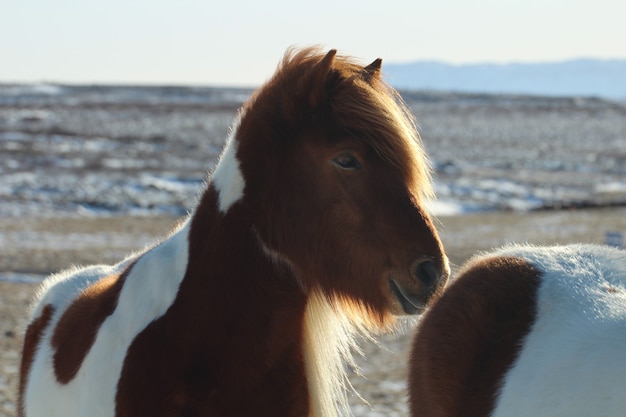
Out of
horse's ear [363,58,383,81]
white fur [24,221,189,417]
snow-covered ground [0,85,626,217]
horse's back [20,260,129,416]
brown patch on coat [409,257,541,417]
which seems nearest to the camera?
brown patch on coat [409,257,541,417]

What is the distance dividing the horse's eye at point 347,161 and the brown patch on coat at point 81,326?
1029mm

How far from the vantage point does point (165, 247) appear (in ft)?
11.7

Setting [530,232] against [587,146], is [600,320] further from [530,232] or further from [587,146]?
[587,146]

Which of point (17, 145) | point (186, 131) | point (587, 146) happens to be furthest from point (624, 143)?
point (17, 145)

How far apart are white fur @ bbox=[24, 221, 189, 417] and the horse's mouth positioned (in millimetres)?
828

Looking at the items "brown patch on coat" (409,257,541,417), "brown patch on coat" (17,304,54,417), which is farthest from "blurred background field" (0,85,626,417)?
"brown patch on coat" (17,304,54,417)

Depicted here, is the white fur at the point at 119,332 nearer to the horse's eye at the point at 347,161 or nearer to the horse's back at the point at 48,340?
the horse's back at the point at 48,340

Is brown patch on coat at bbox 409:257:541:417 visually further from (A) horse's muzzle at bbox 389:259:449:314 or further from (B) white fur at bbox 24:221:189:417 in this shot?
(B) white fur at bbox 24:221:189:417

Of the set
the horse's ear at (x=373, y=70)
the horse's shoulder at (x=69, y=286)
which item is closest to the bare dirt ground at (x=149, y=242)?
the horse's shoulder at (x=69, y=286)

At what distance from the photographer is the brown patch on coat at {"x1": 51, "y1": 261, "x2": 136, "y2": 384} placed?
3537 millimetres

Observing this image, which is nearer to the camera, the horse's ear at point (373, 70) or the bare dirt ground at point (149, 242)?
the horse's ear at point (373, 70)

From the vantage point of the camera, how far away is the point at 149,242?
14.5 m

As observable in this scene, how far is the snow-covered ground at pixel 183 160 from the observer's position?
2003cm

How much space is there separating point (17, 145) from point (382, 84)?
27783mm
